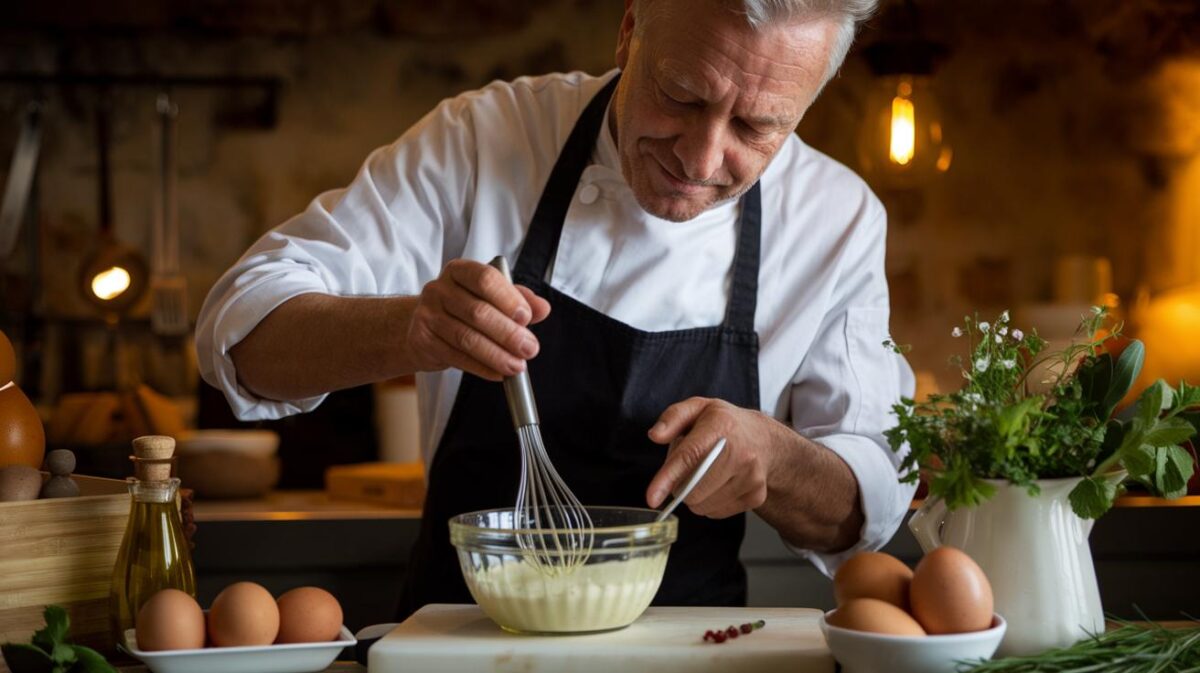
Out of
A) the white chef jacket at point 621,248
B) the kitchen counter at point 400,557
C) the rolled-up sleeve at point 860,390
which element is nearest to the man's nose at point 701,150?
the white chef jacket at point 621,248

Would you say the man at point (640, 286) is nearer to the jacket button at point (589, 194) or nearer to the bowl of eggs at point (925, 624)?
the jacket button at point (589, 194)

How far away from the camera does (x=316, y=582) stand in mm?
2559

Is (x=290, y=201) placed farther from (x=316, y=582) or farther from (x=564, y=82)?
(x=564, y=82)

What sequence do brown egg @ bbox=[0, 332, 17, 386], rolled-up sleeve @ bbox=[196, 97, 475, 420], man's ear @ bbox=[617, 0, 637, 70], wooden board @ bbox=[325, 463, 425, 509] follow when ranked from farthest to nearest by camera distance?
wooden board @ bbox=[325, 463, 425, 509], man's ear @ bbox=[617, 0, 637, 70], rolled-up sleeve @ bbox=[196, 97, 475, 420], brown egg @ bbox=[0, 332, 17, 386]

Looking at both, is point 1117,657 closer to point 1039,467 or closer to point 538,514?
point 1039,467

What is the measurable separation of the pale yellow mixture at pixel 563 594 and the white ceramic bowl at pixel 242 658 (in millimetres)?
137

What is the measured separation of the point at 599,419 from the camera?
175cm

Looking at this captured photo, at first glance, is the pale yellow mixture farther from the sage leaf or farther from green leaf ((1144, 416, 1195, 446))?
green leaf ((1144, 416, 1195, 446))

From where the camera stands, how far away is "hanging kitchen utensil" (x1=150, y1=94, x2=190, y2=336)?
3631 millimetres

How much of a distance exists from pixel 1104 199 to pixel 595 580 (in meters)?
3.39

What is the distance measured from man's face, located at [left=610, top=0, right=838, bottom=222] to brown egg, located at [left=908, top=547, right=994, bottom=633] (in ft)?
2.00

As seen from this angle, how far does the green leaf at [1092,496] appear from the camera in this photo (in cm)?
114

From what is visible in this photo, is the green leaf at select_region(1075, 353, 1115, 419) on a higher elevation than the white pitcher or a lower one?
higher

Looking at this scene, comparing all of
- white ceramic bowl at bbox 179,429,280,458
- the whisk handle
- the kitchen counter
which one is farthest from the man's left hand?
white ceramic bowl at bbox 179,429,280,458
